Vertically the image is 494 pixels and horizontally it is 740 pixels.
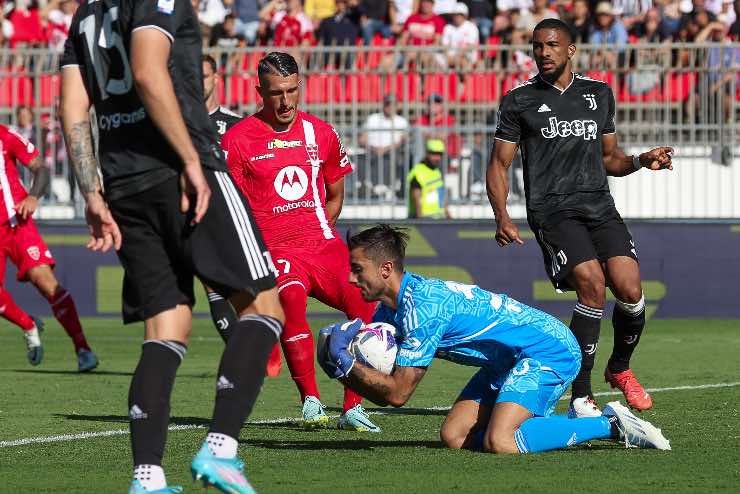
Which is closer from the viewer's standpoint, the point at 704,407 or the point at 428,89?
the point at 704,407

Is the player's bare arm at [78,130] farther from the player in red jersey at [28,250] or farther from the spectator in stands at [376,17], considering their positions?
the spectator in stands at [376,17]

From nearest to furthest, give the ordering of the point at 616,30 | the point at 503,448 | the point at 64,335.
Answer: the point at 503,448
the point at 64,335
the point at 616,30

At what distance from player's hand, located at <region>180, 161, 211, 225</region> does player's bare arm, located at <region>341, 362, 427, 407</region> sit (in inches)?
60.0

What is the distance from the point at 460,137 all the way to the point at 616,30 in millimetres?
3387

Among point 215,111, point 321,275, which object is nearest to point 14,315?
point 215,111

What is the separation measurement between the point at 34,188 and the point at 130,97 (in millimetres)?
7014

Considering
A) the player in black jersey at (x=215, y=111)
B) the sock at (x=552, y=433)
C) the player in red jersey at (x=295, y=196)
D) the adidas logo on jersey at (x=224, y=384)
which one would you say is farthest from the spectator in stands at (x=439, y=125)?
the adidas logo on jersey at (x=224, y=384)

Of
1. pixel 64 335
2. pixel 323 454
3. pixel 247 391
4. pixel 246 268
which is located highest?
pixel 246 268

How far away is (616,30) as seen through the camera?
1989 cm

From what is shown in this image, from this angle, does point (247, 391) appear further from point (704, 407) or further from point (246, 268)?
point (704, 407)

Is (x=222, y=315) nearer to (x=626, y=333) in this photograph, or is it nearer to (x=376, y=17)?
(x=626, y=333)

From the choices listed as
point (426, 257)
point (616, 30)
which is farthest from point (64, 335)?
point (616, 30)

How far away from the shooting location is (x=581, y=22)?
20297mm

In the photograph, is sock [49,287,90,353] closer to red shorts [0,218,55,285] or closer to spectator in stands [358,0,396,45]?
red shorts [0,218,55,285]
